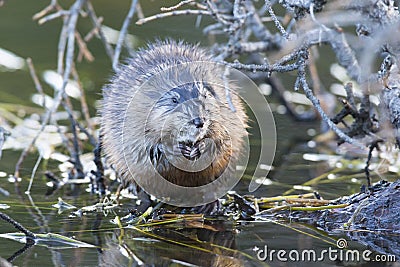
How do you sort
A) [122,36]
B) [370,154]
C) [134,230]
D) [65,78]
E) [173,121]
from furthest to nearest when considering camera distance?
[122,36] → [65,78] → [370,154] → [173,121] → [134,230]

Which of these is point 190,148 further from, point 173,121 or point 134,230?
point 134,230

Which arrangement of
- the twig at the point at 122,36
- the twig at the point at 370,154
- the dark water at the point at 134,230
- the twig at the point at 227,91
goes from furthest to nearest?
the twig at the point at 122,36, the twig at the point at 370,154, the twig at the point at 227,91, the dark water at the point at 134,230

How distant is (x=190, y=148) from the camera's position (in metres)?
3.98

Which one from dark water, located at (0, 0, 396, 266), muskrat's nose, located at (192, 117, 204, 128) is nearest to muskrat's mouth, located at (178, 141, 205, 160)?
muskrat's nose, located at (192, 117, 204, 128)

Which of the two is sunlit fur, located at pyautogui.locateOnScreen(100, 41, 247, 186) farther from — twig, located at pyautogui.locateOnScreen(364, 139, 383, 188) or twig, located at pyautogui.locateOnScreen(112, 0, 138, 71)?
twig, located at pyautogui.locateOnScreen(364, 139, 383, 188)

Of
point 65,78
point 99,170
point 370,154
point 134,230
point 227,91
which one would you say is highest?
point 65,78

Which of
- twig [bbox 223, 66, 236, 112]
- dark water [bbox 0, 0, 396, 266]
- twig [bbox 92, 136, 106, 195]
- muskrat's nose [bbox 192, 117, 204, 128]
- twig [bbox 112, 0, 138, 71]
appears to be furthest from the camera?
twig [bbox 112, 0, 138, 71]

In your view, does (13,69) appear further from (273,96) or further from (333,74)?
(333,74)

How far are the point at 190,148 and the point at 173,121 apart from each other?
16 cm

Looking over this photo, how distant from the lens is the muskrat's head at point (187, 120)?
12.8 ft

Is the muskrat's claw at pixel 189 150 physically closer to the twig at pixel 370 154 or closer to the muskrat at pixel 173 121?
the muskrat at pixel 173 121

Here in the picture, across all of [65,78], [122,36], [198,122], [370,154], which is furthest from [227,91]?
[122,36]

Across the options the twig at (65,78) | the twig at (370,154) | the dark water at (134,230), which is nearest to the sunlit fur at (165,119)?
the dark water at (134,230)

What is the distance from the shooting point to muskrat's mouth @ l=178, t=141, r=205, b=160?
3969 millimetres
